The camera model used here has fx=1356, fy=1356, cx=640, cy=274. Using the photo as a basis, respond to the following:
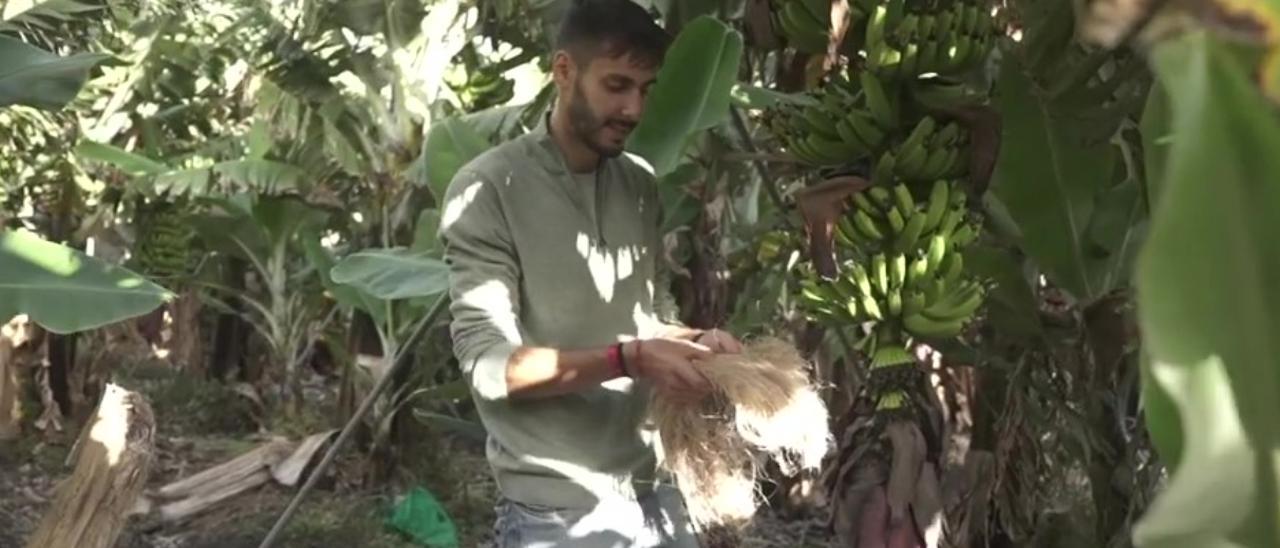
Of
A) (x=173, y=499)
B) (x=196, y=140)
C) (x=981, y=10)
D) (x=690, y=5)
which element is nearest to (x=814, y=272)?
(x=981, y=10)

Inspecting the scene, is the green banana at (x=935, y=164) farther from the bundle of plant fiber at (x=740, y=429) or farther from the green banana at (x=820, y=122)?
the bundle of plant fiber at (x=740, y=429)

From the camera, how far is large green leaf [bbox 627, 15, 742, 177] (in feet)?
5.62

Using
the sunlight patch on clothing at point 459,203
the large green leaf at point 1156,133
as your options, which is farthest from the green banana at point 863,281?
the large green leaf at point 1156,133

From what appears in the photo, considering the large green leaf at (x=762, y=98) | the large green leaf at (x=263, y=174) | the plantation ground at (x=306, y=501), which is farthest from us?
the large green leaf at (x=263, y=174)

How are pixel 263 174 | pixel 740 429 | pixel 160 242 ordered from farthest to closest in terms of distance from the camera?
pixel 160 242 → pixel 263 174 → pixel 740 429

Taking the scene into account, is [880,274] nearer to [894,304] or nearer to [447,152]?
[894,304]

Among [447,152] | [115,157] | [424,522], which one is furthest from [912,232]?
[115,157]

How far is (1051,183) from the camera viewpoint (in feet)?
5.95

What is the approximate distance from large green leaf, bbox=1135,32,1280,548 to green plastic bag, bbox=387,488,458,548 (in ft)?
13.7

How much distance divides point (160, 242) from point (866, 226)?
18.0ft

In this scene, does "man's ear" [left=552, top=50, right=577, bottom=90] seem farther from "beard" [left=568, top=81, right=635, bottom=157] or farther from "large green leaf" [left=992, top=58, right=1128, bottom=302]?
"large green leaf" [left=992, top=58, right=1128, bottom=302]

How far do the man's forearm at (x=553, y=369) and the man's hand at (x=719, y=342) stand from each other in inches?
4.0

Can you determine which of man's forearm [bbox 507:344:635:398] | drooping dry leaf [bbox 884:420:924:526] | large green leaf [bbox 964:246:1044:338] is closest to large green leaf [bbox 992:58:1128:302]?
large green leaf [bbox 964:246:1044:338]

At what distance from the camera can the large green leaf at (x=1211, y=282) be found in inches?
18.5
